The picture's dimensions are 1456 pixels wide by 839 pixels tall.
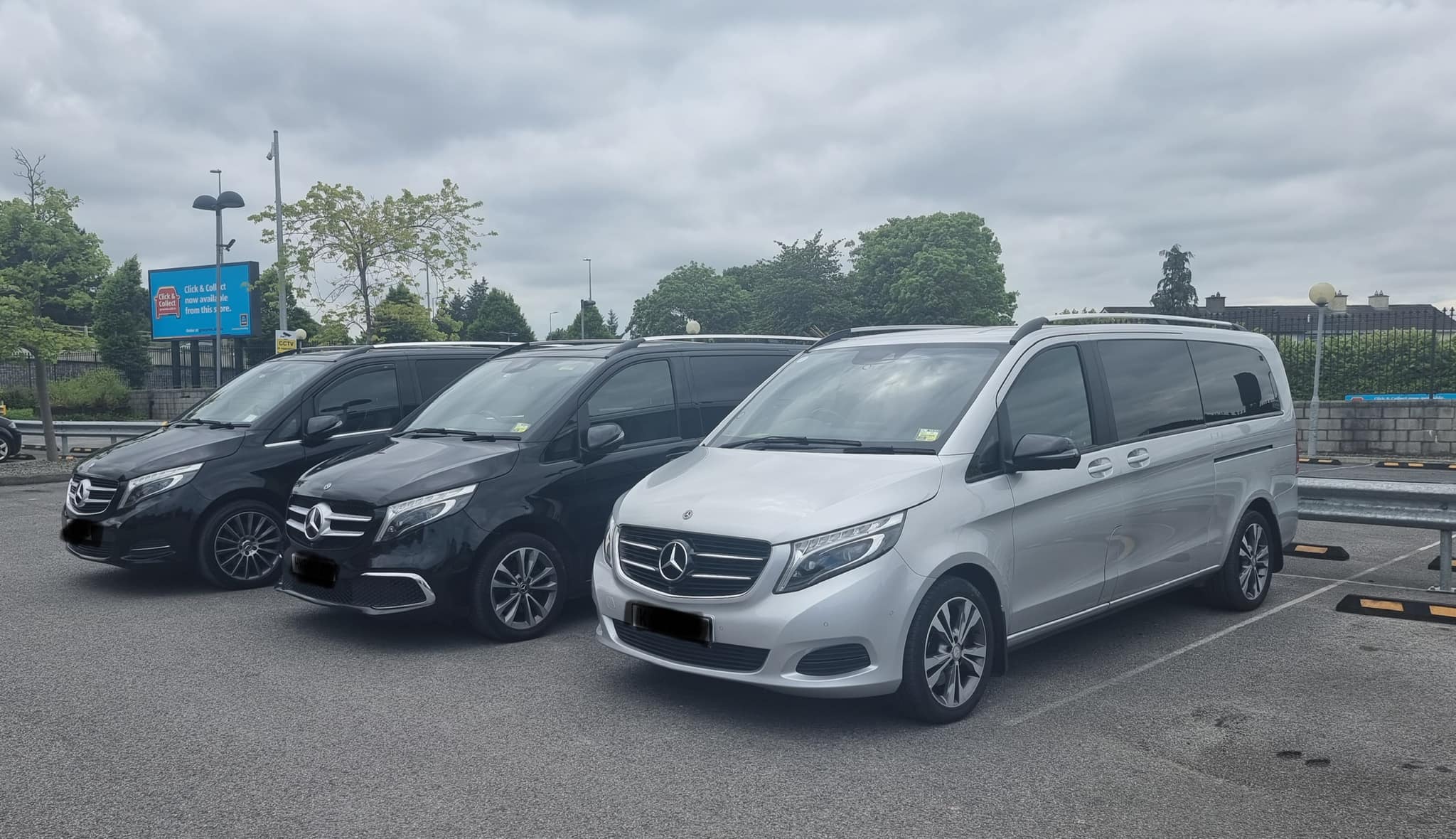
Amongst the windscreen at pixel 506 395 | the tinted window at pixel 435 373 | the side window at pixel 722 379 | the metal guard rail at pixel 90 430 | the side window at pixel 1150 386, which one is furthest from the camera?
the metal guard rail at pixel 90 430

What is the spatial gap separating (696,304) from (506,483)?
84.9 m

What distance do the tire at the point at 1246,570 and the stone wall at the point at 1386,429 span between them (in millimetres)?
12765

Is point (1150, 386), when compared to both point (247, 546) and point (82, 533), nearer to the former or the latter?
point (247, 546)

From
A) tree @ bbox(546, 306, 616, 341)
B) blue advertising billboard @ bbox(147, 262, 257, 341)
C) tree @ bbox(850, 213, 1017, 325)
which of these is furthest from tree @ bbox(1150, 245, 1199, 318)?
blue advertising billboard @ bbox(147, 262, 257, 341)

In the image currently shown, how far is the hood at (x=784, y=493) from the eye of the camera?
489cm

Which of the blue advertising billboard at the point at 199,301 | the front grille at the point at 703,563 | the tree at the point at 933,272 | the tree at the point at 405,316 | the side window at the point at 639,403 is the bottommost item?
the front grille at the point at 703,563

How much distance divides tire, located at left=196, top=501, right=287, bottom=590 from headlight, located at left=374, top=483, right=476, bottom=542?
2.59 metres

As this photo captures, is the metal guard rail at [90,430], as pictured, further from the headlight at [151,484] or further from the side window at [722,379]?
the side window at [722,379]

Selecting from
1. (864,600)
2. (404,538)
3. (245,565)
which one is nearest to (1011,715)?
(864,600)

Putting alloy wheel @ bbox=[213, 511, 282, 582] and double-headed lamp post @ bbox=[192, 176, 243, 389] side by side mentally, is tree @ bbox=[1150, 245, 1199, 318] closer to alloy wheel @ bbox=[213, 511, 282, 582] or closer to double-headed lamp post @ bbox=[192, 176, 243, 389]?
double-headed lamp post @ bbox=[192, 176, 243, 389]

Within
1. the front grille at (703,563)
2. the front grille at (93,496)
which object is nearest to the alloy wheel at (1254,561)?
the front grille at (703,563)

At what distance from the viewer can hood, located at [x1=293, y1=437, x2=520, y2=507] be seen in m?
6.57

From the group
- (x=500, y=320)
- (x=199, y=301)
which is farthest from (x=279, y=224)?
(x=500, y=320)

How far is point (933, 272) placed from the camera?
66.6 metres
